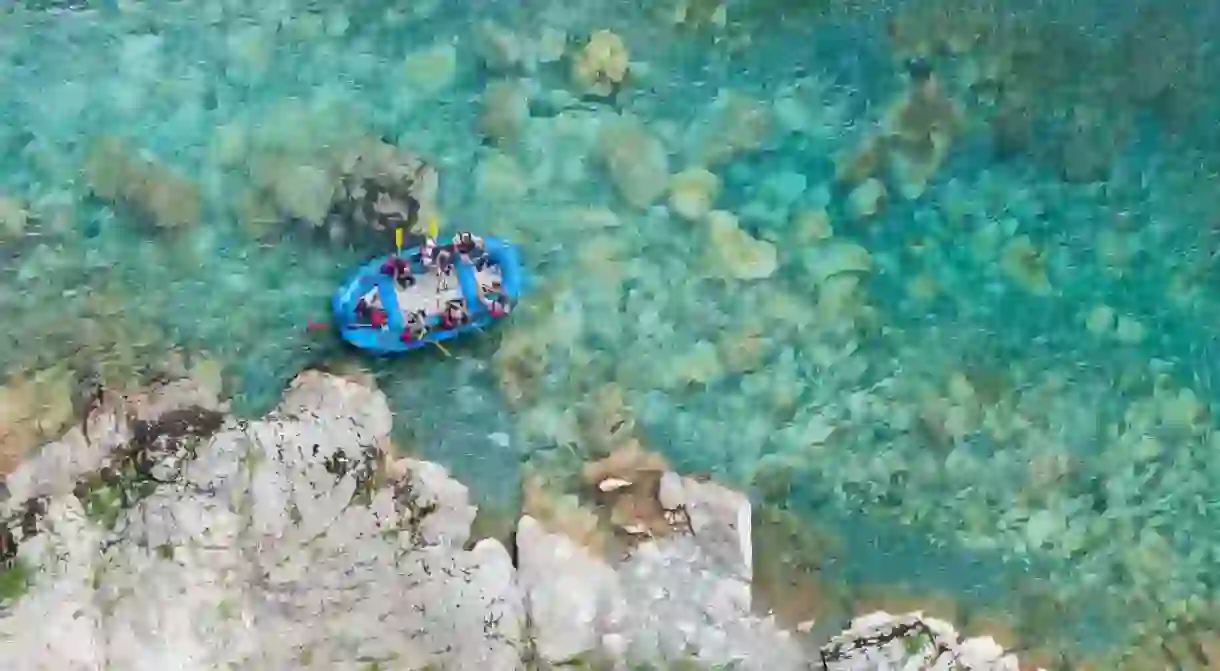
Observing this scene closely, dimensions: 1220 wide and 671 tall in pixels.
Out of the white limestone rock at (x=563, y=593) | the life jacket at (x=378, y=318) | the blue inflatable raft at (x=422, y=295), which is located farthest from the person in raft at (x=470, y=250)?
the white limestone rock at (x=563, y=593)

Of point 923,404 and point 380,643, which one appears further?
point 923,404

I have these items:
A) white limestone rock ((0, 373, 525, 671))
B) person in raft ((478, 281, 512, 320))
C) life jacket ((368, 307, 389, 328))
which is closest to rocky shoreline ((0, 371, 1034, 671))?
white limestone rock ((0, 373, 525, 671))

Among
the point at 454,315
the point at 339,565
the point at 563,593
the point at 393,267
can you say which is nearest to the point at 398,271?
the point at 393,267

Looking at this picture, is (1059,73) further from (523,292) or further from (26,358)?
(26,358)

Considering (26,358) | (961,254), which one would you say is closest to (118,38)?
(26,358)

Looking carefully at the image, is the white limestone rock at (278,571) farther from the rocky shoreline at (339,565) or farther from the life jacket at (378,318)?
the life jacket at (378,318)

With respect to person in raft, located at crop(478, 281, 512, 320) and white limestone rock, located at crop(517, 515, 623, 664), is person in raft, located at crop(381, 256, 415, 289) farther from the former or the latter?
white limestone rock, located at crop(517, 515, 623, 664)
